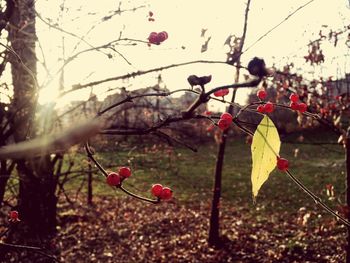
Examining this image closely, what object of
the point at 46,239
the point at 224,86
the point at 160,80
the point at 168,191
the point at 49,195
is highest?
the point at 160,80

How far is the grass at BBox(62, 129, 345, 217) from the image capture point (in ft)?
36.8

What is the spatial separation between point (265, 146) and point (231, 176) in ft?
47.9

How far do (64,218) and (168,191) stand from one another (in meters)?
8.59

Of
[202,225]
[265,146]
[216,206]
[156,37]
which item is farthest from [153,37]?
[202,225]

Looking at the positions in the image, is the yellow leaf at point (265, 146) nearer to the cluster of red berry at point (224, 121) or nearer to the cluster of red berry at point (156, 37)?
the cluster of red berry at point (224, 121)

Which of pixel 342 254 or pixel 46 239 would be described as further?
pixel 46 239

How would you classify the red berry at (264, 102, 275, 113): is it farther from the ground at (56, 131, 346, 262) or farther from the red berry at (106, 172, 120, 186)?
the ground at (56, 131, 346, 262)

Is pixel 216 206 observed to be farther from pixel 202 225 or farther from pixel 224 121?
pixel 224 121

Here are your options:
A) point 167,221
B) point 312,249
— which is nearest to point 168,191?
point 312,249

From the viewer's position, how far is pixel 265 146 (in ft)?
3.32

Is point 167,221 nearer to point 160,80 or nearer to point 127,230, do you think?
point 127,230

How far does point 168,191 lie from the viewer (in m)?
1.35

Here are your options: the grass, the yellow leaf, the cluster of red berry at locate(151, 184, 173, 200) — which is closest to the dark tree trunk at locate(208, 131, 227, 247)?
the grass

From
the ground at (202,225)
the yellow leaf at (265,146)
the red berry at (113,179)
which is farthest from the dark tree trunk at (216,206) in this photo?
the yellow leaf at (265,146)
